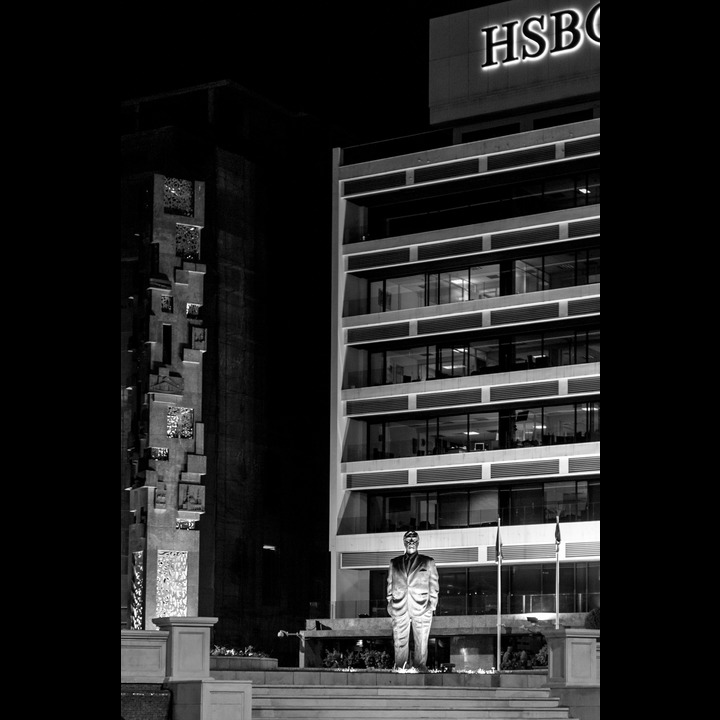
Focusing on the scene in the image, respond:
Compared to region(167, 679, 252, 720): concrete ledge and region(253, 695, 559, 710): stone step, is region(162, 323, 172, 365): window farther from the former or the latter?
region(167, 679, 252, 720): concrete ledge

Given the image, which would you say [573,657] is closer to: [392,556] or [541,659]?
[541,659]

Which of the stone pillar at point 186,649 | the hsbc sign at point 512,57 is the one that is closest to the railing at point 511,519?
the hsbc sign at point 512,57

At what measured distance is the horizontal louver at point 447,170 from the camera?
76000mm

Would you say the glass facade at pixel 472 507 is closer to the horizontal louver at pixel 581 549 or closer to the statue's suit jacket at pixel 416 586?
the horizontal louver at pixel 581 549

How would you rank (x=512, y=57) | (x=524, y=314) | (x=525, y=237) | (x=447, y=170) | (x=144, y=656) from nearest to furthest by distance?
(x=144, y=656) < (x=524, y=314) < (x=525, y=237) < (x=447, y=170) < (x=512, y=57)

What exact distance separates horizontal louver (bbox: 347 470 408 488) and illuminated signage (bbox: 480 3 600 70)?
22.3 metres

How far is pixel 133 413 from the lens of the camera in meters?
59.3

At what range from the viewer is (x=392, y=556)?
7644 cm

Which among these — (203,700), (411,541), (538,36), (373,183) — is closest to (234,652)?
(411,541)

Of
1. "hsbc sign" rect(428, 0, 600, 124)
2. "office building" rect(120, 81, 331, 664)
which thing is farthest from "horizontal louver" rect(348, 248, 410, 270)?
"hsbc sign" rect(428, 0, 600, 124)

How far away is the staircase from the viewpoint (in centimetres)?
3134

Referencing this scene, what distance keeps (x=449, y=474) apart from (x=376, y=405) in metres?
5.84
